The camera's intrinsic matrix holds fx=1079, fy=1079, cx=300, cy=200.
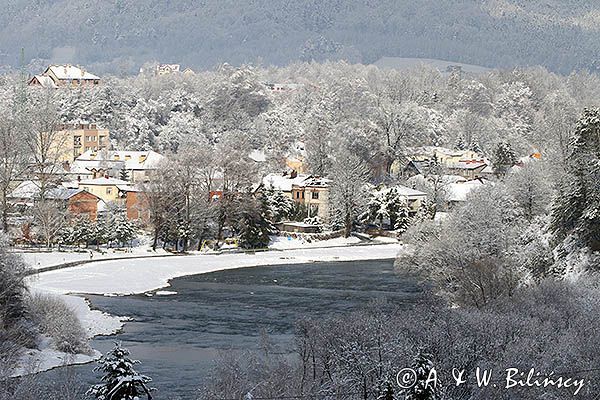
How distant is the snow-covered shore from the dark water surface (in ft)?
2.84

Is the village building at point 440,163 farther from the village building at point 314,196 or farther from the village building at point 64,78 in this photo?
the village building at point 64,78

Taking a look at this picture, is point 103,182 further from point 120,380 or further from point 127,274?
point 120,380

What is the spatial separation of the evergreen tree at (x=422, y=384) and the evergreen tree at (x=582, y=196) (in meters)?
19.6

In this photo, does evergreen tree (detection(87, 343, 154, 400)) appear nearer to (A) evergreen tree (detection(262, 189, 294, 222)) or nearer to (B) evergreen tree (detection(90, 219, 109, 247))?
(B) evergreen tree (detection(90, 219, 109, 247))

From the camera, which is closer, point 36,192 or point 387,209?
point 36,192

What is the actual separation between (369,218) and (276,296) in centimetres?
2440

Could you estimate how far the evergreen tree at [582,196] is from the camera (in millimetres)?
36625

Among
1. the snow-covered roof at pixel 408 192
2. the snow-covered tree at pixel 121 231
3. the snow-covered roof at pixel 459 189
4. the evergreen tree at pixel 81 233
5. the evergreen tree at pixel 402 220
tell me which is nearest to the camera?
the evergreen tree at pixel 81 233

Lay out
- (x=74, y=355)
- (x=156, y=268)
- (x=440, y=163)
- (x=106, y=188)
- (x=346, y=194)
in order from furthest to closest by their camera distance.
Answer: (x=440, y=163) < (x=106, y=188) < (x=346, y=194) < (x=156, y=268) < (x=74, y=355)

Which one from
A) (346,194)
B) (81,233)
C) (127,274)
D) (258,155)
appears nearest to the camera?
(127,274)

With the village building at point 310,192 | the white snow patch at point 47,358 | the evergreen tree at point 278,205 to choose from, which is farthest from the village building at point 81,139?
the white snow patch at point 47,358

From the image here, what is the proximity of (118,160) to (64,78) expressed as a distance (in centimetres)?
3620

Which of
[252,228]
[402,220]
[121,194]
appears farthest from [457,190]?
[121,194]

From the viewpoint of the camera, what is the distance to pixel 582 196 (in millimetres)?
37750
